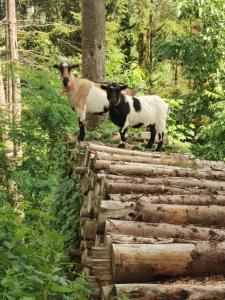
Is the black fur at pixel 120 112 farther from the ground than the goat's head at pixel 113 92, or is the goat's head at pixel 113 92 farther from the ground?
the goat's head at pixel 113 92

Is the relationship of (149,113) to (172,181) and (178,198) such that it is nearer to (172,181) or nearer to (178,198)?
(172,181)

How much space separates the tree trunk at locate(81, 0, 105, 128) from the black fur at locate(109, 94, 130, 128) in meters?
2.01

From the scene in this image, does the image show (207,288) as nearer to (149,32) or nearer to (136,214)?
(136,214)

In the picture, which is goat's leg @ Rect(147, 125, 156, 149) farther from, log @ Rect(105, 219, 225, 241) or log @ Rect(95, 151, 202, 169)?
log @ Rect(105, 219, 225, 241)

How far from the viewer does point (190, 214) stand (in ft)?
17.7

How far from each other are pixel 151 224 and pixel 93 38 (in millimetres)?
6376

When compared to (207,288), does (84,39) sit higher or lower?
higher

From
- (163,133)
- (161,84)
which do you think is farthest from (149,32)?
(163,133)

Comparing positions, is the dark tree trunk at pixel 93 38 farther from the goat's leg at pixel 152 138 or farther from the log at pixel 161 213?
the log at pixel 161 213

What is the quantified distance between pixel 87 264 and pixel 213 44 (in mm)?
10568

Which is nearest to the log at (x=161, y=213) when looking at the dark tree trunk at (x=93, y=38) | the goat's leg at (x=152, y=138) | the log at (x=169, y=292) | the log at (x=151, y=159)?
the log at (x=169, y=292)

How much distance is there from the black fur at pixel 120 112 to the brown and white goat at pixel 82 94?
30 centimetres

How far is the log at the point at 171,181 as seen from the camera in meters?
6.40

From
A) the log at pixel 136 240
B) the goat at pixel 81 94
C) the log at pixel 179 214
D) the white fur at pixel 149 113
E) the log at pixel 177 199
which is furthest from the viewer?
the white fur at pixel 149 113
